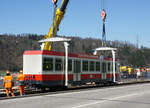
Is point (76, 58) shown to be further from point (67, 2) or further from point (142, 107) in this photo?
point (142, 107)

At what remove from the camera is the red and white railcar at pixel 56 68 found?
71.1 ft

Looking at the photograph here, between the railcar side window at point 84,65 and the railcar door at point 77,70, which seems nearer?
the railcar door at point 77,70

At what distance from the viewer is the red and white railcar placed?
2166 cm

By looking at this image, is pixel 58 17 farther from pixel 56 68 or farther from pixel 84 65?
pixel 56 68

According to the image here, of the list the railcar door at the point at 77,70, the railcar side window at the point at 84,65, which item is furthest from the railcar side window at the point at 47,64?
the railcar side window at the point at 84,65

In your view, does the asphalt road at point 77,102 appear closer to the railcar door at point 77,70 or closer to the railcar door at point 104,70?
the railcar door at point 77,70

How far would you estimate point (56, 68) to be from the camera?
75.3ft

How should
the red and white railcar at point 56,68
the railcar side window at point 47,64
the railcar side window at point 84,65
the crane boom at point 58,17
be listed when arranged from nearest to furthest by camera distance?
the red and white railcar at point 56,68 < the railcar side window at point 47,64 < the railcar side window at point 84,65 < the crane boom at point 58,17

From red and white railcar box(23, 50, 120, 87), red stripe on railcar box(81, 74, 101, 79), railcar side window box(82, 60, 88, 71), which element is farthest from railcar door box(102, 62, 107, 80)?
railcar side window box(82, 60, 88, 71)

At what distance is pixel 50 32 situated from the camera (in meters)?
29.5

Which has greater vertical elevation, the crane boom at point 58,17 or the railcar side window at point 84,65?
the crane boom at point 58,17

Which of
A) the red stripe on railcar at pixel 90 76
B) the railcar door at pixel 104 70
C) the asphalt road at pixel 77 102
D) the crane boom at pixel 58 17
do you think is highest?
the crane boom at pixel 58 17

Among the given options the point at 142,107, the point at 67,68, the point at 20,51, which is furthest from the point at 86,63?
the point at 20,51

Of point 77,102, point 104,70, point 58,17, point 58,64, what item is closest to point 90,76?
point 104,70
